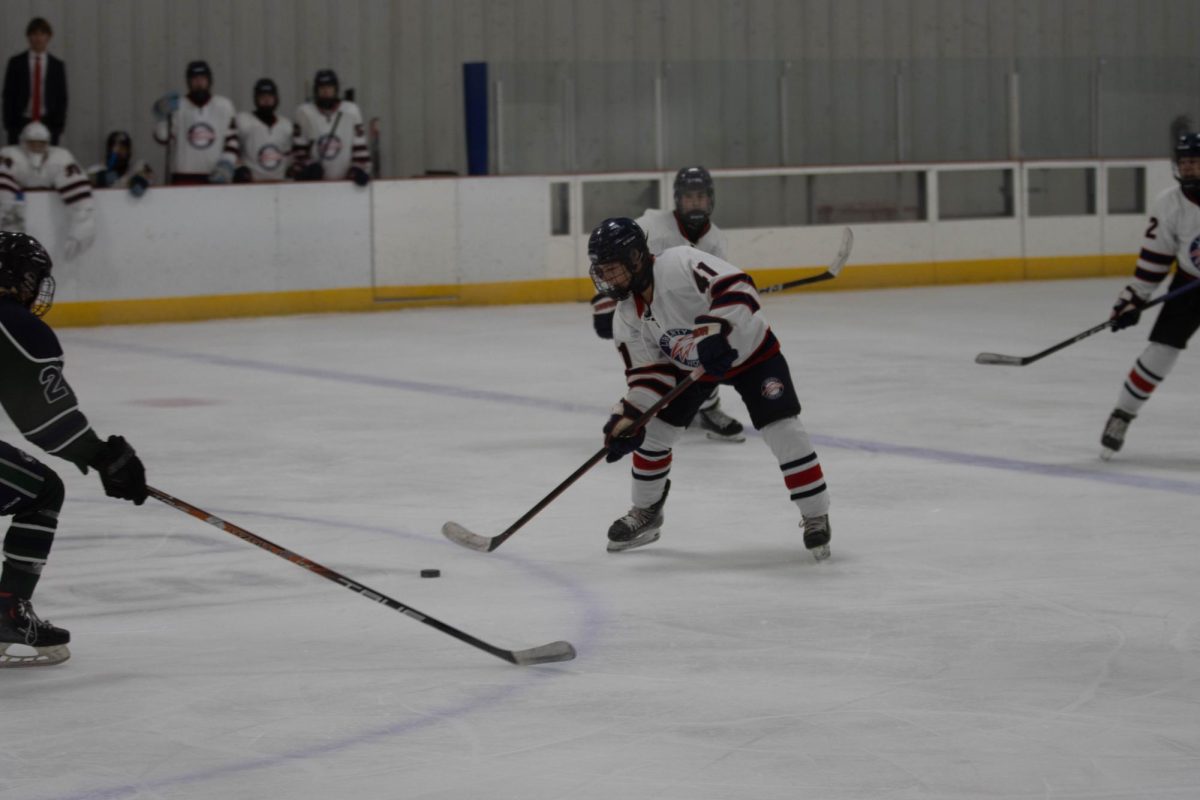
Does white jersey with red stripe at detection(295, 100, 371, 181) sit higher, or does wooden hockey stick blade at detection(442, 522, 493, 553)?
white jersey with red stripe at detection(295, 100, 371, 181)

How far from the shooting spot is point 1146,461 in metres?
5.77

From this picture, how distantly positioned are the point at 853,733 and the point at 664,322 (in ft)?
5.35

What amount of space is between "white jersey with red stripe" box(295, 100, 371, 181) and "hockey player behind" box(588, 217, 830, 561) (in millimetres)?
7553

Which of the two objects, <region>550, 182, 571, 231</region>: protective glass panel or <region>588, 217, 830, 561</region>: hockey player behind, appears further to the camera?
<region>550, 182, 571, 231</region>: protective glass panel

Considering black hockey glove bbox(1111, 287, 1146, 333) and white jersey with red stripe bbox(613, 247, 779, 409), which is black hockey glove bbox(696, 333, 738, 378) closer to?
white jersey with red stripe bbox(613, 247, 779, 409)

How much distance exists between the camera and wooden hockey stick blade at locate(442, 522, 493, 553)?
4441 millimetres

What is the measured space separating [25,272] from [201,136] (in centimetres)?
849

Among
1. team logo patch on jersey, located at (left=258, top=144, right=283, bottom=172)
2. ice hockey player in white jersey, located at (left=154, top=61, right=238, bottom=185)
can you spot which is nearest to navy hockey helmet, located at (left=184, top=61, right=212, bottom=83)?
ice hockey player in white jersey, located at (left=154, top=61, right=238, bottom=185)

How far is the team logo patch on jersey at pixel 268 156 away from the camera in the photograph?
1172 cm

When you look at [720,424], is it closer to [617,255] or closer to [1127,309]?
[1127,309]

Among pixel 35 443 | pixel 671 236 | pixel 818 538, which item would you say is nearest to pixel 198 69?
pixel 671 236

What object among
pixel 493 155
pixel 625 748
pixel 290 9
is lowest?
pixel 625 748

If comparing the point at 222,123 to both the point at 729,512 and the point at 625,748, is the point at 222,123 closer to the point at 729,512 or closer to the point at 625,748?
the point at 729,512

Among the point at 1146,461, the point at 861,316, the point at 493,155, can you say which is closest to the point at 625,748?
the point at 1146,461
